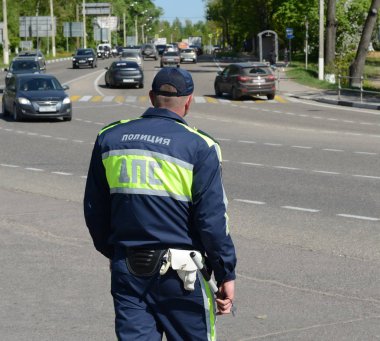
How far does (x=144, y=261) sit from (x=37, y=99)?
2573 cm

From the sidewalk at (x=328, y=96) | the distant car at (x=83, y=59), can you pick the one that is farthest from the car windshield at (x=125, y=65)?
the distant car at (x=83, y=59)

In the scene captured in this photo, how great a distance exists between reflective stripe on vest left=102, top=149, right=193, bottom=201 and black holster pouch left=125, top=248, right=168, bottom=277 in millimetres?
260

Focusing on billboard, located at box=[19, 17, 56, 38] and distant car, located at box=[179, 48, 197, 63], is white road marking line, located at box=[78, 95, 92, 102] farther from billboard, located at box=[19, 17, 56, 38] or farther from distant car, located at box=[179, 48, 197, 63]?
billboard, located at box=[19, 17, 56, 38]

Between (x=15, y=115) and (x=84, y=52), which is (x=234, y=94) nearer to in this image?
(x=15, y=115)

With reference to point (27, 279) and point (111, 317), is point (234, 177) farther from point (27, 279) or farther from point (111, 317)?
point (111, 317)

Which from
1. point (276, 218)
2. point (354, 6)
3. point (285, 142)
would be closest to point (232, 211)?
point (276, 218)

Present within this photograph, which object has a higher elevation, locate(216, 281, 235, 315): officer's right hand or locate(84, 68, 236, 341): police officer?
locate(84, 68, 236, 341): police officer

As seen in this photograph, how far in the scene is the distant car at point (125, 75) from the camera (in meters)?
49.9

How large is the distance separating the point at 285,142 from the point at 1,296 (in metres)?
15.0

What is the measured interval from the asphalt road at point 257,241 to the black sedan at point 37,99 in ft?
17.3

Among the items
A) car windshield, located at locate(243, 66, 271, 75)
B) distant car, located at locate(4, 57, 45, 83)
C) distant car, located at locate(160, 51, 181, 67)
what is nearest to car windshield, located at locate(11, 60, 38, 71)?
distant car, located at locate(4, 57, 45, 83)

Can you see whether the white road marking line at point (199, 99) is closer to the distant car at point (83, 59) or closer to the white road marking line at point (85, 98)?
the white road marking line at point (85, 98)

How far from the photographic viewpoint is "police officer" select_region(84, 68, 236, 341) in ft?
14.2

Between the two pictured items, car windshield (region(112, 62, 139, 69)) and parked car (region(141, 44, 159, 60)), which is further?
parked car (region(141, 44, 159, 60))
